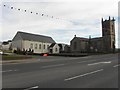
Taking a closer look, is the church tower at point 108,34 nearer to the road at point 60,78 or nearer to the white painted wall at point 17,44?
the white painted wall at point 17,44

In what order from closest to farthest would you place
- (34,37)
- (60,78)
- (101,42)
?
(60,78) → (34,37) → (101,42)

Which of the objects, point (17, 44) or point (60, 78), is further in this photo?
point (17, 44)

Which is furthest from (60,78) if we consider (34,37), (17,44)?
(34,37)

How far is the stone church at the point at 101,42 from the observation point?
331 feet

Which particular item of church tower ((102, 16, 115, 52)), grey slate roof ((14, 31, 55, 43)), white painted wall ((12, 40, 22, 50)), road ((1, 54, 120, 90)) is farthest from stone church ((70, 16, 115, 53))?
road ((1, 54, 120, 90))

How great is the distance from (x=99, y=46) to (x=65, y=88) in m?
104

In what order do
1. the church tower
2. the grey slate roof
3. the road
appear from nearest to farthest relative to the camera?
the road < the grey slate roof < the church tower

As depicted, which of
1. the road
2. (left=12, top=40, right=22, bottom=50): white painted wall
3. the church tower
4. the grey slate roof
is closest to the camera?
the road

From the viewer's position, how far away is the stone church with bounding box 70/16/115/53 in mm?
100812

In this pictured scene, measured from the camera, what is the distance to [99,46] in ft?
364

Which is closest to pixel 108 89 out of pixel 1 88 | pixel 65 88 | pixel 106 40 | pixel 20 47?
pixel 65 88

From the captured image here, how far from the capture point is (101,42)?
356 ft

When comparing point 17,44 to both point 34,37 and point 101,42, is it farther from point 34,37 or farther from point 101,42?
point 101,42

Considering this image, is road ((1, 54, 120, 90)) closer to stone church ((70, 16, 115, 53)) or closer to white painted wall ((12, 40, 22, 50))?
white painted wall ((12, 40, 22, 50))
